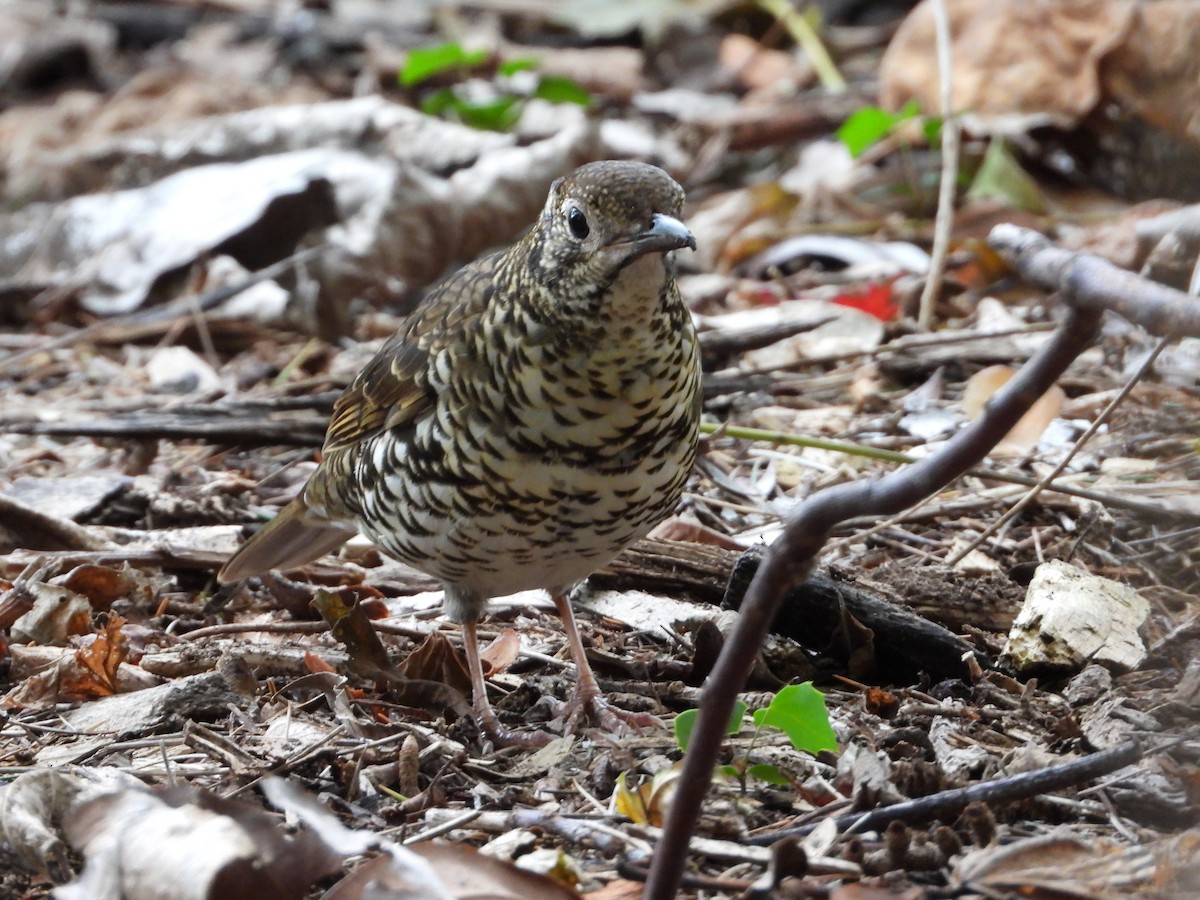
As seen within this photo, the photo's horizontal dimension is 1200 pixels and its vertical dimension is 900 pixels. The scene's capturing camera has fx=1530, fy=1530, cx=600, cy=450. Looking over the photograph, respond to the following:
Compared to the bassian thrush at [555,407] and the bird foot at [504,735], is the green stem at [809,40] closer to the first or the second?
the bassian thrush at [555,407]

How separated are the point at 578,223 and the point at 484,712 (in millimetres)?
1185

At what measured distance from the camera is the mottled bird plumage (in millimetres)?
3129

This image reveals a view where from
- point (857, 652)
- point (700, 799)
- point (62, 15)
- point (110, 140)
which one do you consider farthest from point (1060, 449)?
point (62, 15)

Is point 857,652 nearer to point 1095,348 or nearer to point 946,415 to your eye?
point 946,415

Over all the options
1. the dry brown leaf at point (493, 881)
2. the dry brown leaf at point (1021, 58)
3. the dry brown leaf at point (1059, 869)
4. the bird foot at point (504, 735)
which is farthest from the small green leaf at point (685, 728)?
the dry brown leaf at point (1021, 58)

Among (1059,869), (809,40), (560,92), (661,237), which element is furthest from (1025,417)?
(809,40)

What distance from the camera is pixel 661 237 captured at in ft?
9.77

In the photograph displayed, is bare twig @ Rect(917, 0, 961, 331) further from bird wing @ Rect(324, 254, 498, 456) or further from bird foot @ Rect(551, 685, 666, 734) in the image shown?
bird foot @ Rect(551, 685, 666, 734)

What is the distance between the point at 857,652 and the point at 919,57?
464cm

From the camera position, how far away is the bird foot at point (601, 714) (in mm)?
3428

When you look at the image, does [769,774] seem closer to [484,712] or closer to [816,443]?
[484,712]

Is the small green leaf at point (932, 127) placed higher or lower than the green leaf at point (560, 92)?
higher

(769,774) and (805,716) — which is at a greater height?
Result: (805,716)

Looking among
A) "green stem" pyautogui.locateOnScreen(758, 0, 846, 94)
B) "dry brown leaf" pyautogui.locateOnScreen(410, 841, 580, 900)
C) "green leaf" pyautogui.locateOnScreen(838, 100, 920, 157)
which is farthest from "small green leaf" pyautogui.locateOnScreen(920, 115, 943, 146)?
"dry brown leaf" pyautogui.locateOnScreen(410, 841, 580, 900)
